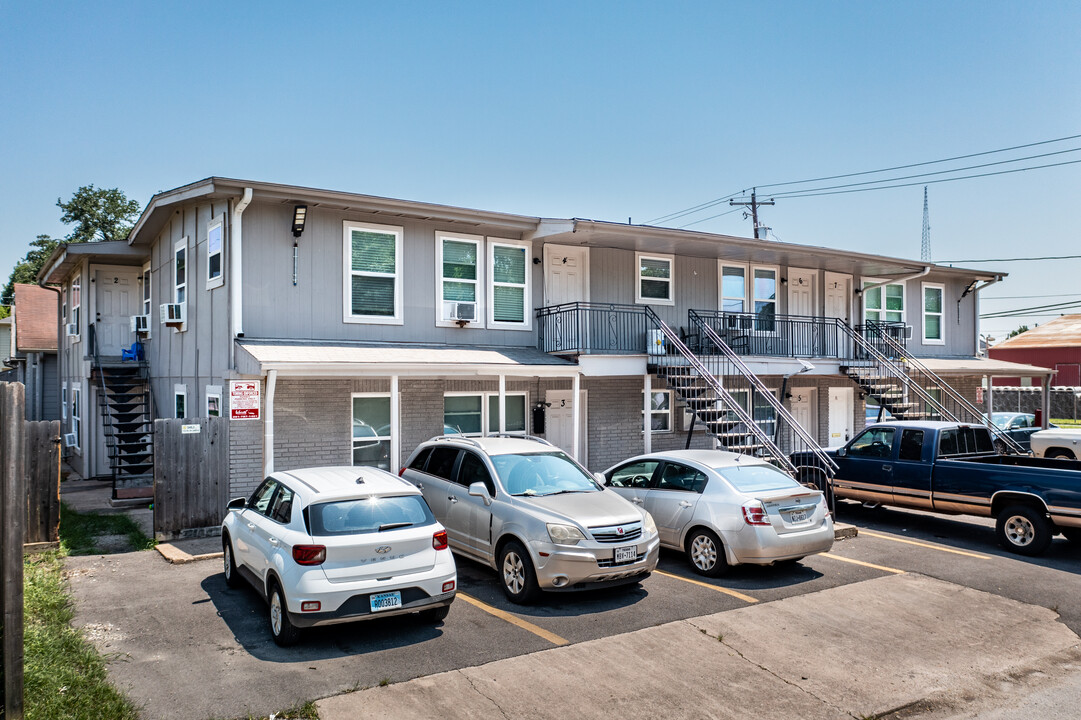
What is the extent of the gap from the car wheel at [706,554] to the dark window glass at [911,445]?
4654mm

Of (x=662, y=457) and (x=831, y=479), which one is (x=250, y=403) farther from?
(x=831, y=479)

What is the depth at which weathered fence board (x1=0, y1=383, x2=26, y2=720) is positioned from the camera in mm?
5121

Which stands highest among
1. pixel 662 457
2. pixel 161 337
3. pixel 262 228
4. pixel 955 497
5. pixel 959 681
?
pixel 262 228

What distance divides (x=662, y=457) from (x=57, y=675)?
7.26m

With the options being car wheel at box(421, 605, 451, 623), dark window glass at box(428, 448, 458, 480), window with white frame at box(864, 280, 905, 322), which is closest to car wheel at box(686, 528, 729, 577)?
dark window glass at box(428, 448, 458, 480)

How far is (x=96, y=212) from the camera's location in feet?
182

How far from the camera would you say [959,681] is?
648cm

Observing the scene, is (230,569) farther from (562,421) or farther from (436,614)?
(562,421)

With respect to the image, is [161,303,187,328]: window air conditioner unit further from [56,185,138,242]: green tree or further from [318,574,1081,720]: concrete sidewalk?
[56,185,138,242]: green tree

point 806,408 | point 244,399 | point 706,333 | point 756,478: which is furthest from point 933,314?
point 244,399

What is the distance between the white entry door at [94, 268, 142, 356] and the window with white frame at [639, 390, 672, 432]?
515 inches

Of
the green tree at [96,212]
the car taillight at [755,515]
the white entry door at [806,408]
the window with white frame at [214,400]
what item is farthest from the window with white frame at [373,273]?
the green tree at [96,212]

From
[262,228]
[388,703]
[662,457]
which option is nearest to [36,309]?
[262,228]

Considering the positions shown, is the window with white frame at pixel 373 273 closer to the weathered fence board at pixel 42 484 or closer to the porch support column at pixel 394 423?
the porch support column at pixel 394 423
